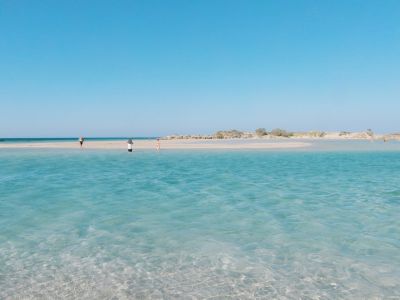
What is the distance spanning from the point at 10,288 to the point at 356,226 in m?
7.93

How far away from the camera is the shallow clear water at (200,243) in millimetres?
5699

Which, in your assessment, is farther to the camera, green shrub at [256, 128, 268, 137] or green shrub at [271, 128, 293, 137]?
green shrub at [271, 128, 293, 137]

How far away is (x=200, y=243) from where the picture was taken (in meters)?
7.83

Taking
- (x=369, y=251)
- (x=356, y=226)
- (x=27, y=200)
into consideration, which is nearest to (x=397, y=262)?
(x=369, y=251)

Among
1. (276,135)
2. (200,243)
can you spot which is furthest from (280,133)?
(200,243)

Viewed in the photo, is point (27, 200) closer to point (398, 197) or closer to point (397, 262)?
point (397, 262)

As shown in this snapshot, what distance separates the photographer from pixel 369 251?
23.7 ft

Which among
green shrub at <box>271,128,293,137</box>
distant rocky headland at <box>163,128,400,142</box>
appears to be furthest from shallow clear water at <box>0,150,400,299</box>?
green shrub at <box>271,128,293,137</box>

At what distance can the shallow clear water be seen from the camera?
570cm

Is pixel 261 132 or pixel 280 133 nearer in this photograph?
pixel 261 132

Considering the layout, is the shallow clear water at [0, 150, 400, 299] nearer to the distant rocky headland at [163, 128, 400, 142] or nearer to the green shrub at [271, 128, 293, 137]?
the distant rocky headland at [163, 128, 400, 142]

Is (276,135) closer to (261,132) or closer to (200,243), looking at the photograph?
(261,132)

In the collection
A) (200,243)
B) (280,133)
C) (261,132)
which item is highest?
(261,132)

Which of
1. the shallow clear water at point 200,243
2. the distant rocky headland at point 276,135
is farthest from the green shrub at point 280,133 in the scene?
the shallow clear water at point 200,243
